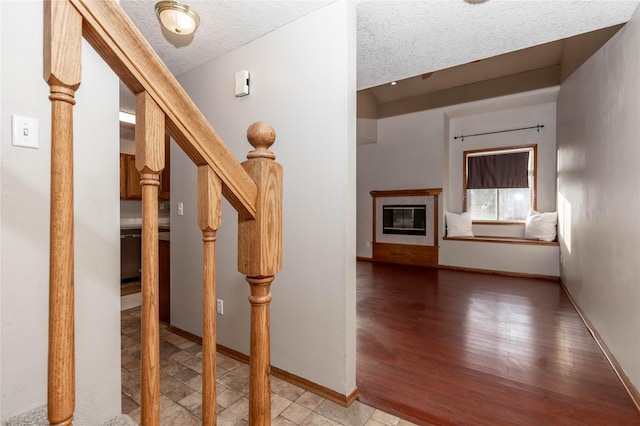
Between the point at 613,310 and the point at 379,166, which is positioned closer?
the point at 613,310

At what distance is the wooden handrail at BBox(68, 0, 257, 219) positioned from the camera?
21.1 inches

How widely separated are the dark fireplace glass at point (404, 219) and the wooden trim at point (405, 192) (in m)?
0.23

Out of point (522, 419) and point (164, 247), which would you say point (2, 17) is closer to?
point (164, 247)

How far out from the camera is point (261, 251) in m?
0.81

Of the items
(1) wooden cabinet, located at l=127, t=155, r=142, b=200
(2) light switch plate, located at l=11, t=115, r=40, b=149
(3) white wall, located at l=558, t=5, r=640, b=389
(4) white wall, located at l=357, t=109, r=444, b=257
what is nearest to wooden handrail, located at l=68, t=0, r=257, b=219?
(2) light switch plate, located at l=11, t=115, r=40, b=149

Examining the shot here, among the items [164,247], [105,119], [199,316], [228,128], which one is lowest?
[199,316]

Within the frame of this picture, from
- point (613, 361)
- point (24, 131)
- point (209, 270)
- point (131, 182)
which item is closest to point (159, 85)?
point (209, 270)

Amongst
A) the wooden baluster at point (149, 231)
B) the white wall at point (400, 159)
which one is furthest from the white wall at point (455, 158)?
the wooden baluster at point (149, 231)

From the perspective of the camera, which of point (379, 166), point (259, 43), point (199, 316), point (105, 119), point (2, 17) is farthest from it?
point (379, 166)

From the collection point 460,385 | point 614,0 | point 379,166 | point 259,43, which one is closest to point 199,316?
point 460,385

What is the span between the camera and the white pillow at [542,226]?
16.1 ft

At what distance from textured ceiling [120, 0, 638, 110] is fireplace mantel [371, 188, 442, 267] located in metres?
3.62

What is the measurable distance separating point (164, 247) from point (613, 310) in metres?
3.80

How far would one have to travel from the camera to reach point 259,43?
2199mm
